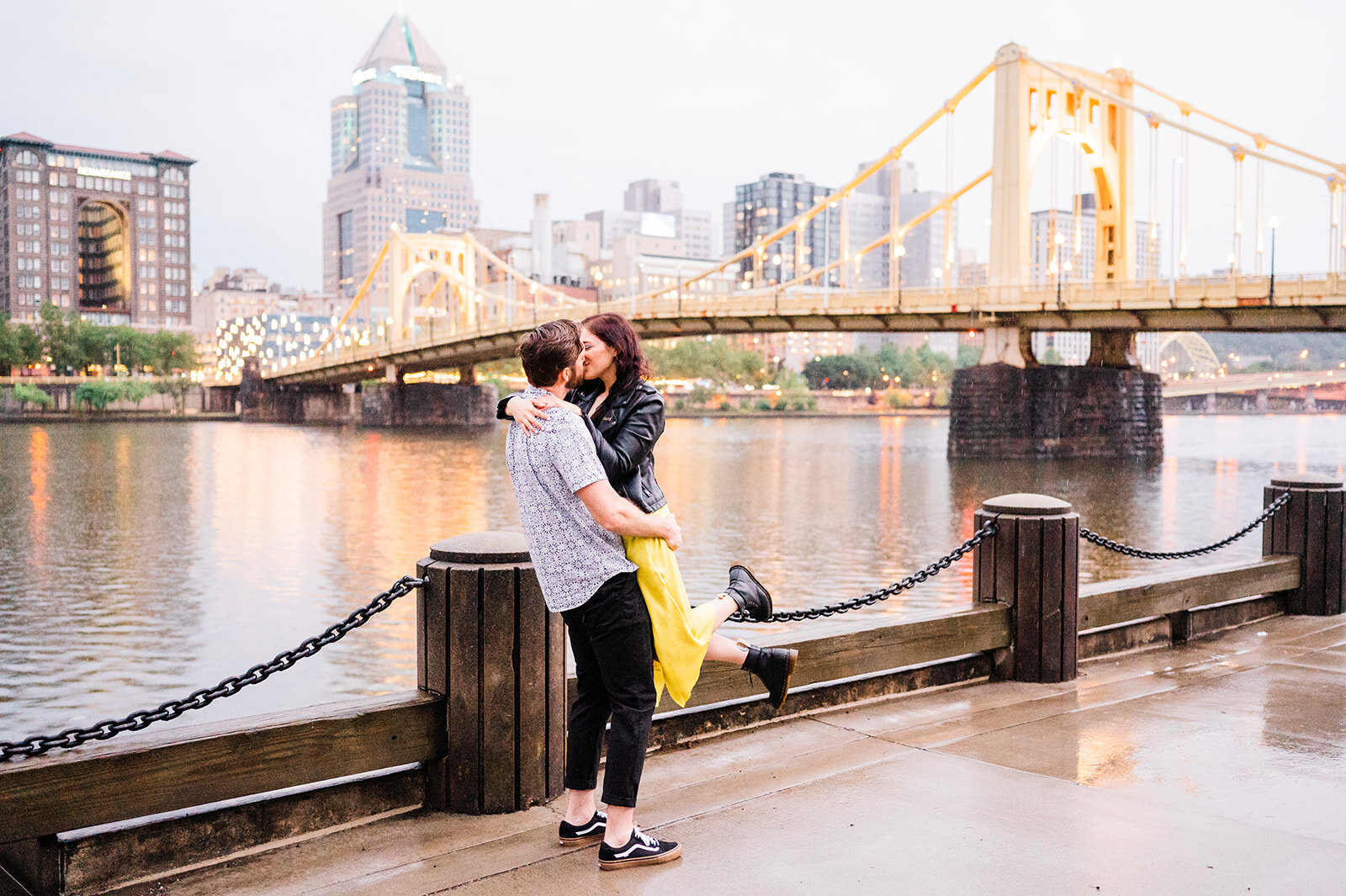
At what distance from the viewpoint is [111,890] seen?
358cm

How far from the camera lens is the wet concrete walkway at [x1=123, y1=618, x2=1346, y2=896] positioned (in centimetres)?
362

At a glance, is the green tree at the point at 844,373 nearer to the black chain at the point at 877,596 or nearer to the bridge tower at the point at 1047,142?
the bridge tower at the point at 1047,142

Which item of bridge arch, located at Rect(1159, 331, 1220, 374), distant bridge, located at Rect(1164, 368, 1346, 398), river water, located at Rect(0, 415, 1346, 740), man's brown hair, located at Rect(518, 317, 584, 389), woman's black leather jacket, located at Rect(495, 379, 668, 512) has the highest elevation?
bridge arch, located at Rect(1159, 331, 1220, 374)

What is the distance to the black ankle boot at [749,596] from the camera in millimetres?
4340

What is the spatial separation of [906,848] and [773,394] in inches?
4380

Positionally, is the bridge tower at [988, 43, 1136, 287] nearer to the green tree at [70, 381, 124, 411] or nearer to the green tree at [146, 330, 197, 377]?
the green tree at [70, 381, 124, 411]

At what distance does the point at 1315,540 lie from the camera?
8.25 meters

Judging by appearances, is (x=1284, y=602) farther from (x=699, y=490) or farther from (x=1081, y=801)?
(x=699, y=490)

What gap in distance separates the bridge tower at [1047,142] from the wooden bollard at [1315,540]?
3252 centimetres

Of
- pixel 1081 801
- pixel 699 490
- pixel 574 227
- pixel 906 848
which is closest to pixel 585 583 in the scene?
pixel 906 848

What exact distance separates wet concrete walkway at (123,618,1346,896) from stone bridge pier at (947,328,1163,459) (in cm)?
3682

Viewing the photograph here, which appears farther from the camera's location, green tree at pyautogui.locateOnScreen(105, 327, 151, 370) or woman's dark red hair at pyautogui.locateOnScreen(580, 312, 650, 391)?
green tree at pyautogui.locateOnScreen(105, 327, 151, 370)

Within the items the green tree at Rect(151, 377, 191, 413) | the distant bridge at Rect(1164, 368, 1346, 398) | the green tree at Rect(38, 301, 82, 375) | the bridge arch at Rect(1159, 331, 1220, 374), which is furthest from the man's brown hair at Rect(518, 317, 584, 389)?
the bridge arch at Rect(1159, 331, 1220, 374)

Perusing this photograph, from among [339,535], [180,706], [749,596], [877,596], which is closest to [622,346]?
[749,596]
